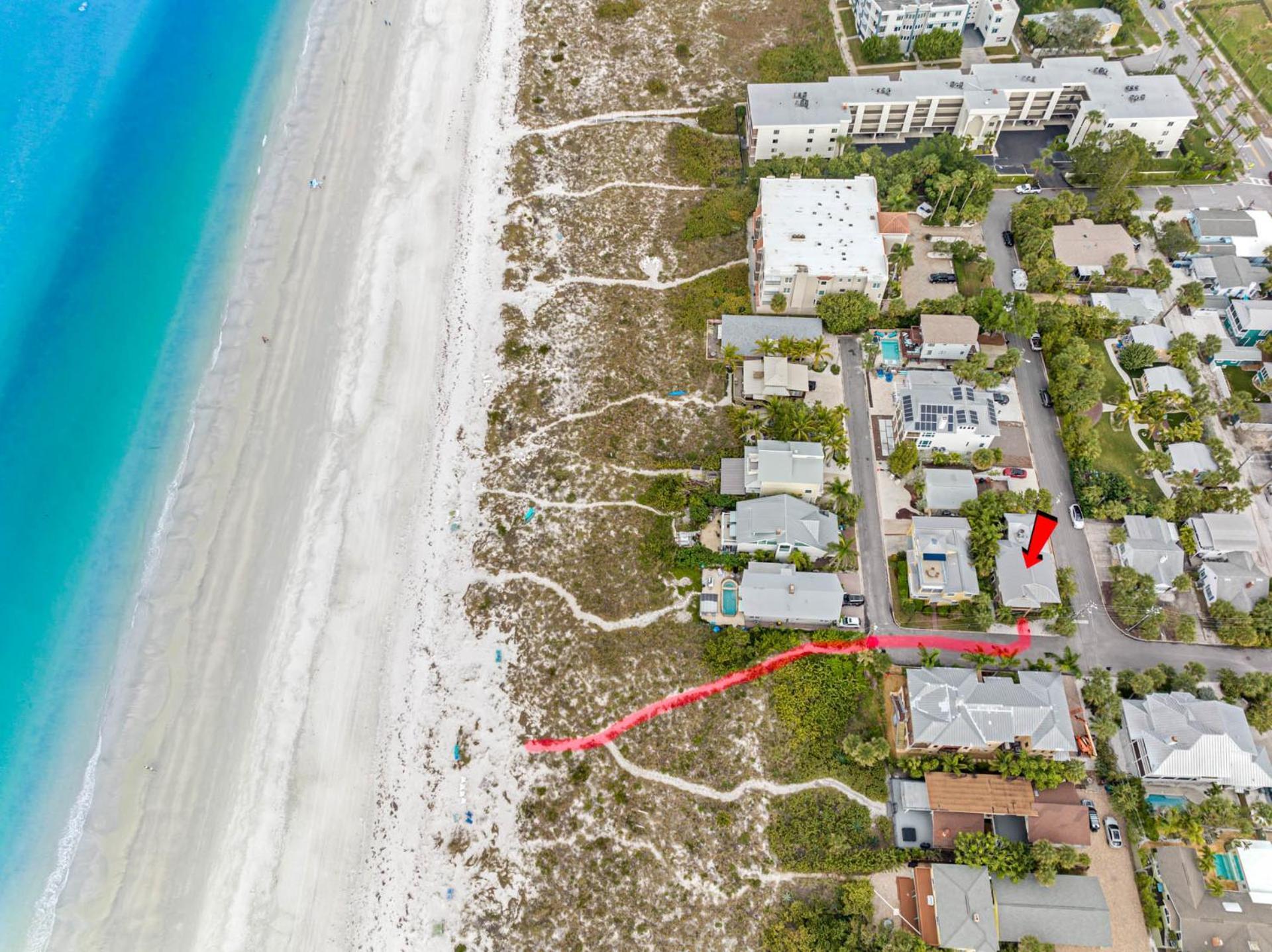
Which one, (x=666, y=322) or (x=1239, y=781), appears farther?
(x=666, y=322)

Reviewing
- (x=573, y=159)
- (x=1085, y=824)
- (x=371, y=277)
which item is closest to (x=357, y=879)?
(x=1085, y=824)

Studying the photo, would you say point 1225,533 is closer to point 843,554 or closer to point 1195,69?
point 843,554

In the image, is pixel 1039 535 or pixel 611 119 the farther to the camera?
pixel 611 119

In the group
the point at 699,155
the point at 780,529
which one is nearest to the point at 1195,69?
the point at 699,155

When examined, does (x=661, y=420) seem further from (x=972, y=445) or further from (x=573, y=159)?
(x=573, y=159)

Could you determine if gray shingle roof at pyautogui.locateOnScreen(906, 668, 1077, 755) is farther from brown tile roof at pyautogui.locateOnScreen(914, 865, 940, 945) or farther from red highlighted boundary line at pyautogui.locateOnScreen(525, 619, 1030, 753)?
brown tile roof at pyautogui.locateOnScreen(914, 865, 940, 945)

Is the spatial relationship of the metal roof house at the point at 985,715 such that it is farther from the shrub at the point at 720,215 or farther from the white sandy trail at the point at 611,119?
the white sandy trail at the point at 611,119

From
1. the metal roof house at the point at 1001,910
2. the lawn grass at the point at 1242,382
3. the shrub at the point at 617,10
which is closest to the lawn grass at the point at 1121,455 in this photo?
the lawn grass at the point at 1242,382
